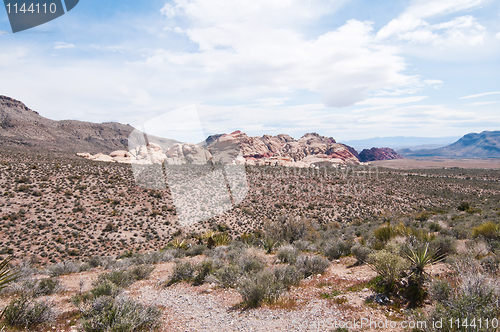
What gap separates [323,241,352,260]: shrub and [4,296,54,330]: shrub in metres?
9.29

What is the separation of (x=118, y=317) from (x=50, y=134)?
287 ft

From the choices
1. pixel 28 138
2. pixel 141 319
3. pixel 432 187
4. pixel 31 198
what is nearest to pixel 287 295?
pixel 141 319

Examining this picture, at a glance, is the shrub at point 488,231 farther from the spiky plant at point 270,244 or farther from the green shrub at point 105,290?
the green shrub at point 105,290

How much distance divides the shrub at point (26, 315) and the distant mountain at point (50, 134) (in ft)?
174

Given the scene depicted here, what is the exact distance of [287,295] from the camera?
21.4 ft

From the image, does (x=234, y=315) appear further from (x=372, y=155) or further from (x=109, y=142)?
(x=372, y=155)

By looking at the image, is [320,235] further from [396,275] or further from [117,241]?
[117,241]

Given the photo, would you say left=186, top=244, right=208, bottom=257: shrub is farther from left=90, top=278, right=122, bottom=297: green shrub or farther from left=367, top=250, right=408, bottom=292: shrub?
left=367, top=250, right=408, bottom=292: shrub

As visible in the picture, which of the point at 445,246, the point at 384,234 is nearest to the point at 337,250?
the point at 384,234

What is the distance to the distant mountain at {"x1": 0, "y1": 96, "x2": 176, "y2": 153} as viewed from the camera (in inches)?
2319

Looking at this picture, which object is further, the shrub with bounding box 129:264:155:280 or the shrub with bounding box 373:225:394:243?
the shrub with bounding box 373:225:394:243

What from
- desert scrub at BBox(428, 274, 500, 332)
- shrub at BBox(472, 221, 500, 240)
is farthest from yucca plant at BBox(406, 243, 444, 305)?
shrub at BBox(472, 221, 500, 240)

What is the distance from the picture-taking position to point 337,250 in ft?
34.0

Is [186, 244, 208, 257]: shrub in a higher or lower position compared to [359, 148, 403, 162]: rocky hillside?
lower
